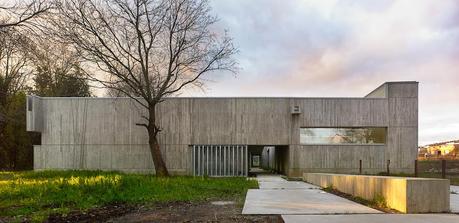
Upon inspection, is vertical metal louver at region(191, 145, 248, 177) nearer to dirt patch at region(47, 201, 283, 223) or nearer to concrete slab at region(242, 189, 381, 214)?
concrete slab at region(242, 189, 381, 214)

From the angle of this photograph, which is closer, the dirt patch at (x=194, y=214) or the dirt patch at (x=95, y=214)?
the dirt patch at (x=194, y=214)

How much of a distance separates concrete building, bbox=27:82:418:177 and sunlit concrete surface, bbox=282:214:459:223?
2192cm

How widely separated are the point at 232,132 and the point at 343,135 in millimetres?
7128

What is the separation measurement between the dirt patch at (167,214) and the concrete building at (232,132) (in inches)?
764

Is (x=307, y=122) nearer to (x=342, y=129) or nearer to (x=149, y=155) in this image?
(x=342, y=129)

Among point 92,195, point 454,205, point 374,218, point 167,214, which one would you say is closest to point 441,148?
point 454,205

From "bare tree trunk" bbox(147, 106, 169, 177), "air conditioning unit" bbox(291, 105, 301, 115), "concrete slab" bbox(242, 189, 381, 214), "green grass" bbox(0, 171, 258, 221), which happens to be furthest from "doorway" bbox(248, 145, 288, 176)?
"concrete slab" bbox(242, 189, 381, 214)

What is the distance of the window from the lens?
3189 centimetres

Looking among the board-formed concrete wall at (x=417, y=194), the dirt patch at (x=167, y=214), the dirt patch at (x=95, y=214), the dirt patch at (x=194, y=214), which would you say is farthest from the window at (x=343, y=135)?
the dirt patch at (x=95, y=214)

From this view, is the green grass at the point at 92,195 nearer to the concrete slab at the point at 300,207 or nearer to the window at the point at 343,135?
the concrete slab at the point at 300,207

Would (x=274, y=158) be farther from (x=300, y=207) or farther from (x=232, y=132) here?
(x=300, y=207)

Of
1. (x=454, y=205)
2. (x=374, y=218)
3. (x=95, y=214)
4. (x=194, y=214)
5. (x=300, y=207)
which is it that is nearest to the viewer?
(x=374, y=218)

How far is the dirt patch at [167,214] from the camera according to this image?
31.5 feet

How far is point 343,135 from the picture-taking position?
105ft
